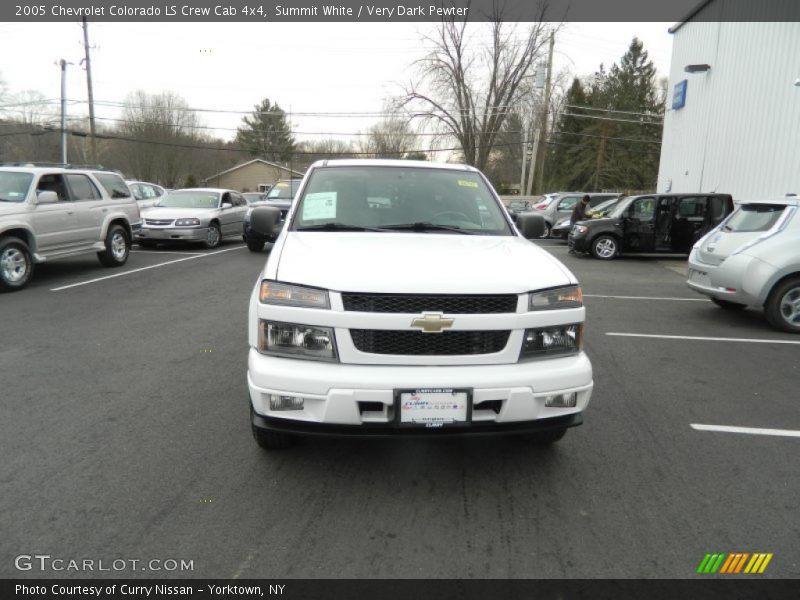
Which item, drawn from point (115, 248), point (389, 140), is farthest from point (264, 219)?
point (389, 140)

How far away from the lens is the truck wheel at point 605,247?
48.3ft

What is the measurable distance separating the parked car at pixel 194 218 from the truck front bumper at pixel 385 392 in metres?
12.3

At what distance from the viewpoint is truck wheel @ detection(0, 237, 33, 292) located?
8492mm

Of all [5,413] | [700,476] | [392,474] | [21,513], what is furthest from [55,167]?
[700,476]

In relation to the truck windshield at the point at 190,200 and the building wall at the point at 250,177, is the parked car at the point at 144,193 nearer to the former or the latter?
the truck windshield at the point at 190,200

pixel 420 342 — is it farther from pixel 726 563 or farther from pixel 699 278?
pixel 699 278

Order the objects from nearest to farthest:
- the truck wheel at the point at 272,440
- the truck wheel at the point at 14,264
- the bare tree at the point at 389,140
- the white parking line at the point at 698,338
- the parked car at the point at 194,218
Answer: the truck wheel at the point at 272,440
the white parking line at the point at 698,338
the truck wheel at the point at 14,264
the parked car at the point at 194,218
the bare tree at the point at 389,140

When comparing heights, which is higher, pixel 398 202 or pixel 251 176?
pixel 251 176

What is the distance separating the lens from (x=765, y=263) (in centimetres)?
692

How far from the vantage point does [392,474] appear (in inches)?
131

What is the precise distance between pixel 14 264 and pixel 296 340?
25.8 ft

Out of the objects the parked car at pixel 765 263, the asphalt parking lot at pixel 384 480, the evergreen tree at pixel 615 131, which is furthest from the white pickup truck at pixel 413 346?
the evergreen tree at pixel 615 131
